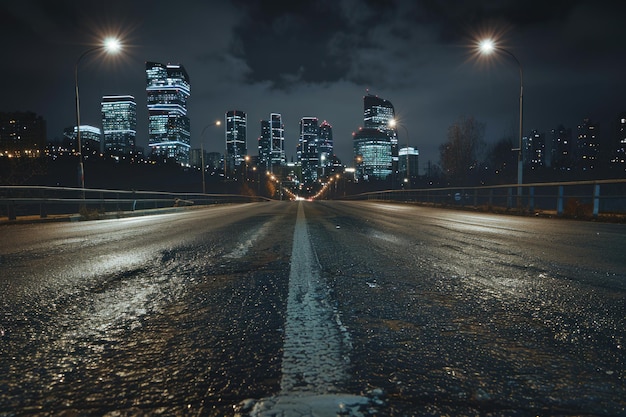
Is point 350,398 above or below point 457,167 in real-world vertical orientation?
below

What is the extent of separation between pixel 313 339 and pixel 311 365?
0.96ft

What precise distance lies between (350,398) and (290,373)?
30 centimetres

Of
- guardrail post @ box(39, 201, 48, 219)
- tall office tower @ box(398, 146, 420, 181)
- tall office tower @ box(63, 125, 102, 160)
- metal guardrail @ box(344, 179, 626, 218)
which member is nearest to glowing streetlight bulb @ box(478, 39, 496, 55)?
metal guardrail @ box(344, 179, 626, 218)

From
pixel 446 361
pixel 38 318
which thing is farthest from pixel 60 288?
pixel 446 361

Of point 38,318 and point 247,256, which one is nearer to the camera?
point 38,318

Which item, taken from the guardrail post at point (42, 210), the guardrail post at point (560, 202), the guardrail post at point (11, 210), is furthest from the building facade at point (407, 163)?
the guardrail post at point (11, 210)

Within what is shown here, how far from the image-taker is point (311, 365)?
1657 mm

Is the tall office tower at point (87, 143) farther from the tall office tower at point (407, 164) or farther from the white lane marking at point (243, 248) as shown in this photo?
the white lane marking at point (243, 248)

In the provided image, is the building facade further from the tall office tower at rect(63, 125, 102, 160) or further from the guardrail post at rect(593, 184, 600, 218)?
the tall office tower at rect(63, 125, 102, 160)

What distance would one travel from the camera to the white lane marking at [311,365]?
4.36 ft

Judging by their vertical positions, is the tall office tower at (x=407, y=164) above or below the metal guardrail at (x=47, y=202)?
above

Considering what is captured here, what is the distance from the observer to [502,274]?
11.9 ft

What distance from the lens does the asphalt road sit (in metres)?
1.41

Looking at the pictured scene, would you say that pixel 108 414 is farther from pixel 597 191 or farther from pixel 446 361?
pixel 597 191
